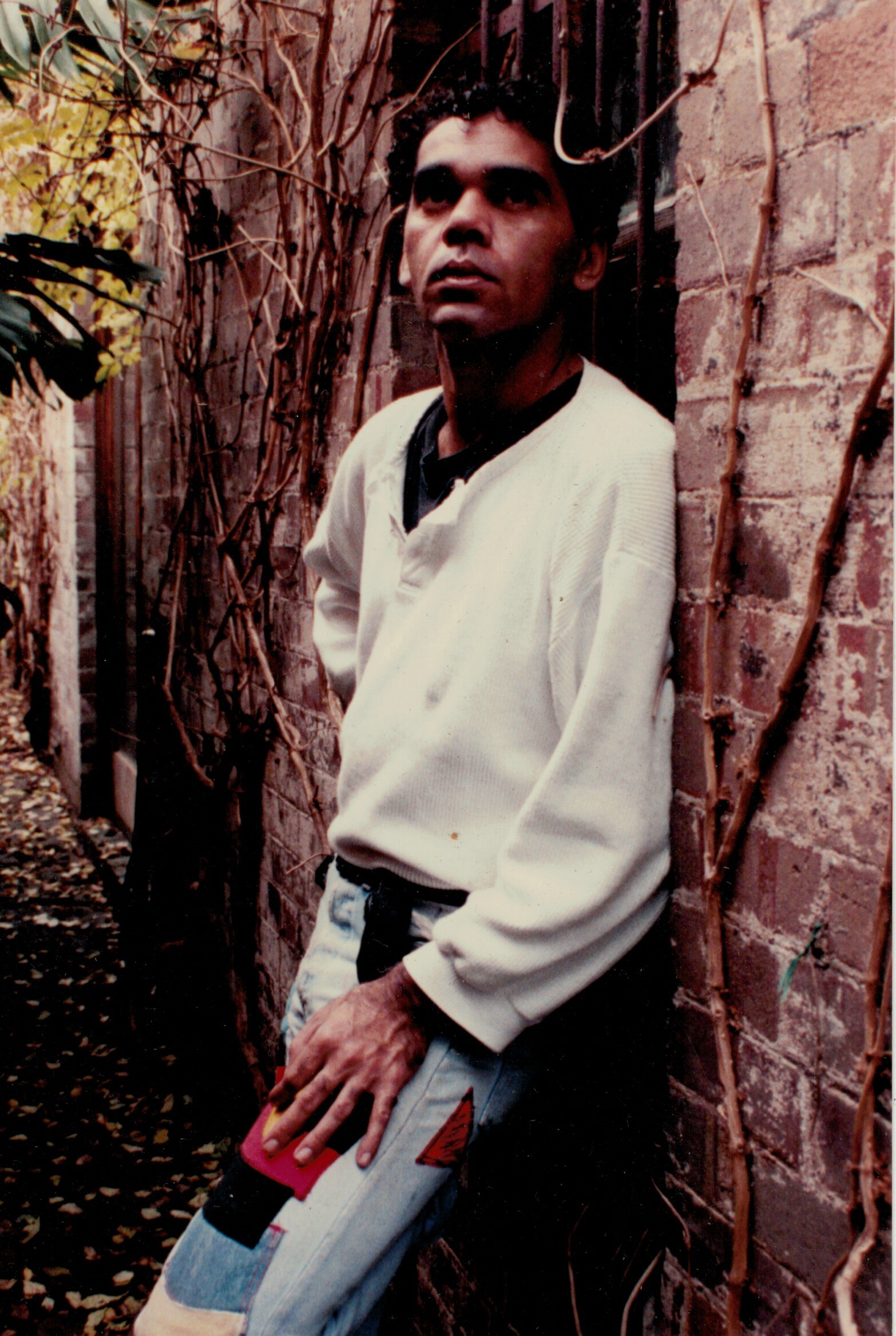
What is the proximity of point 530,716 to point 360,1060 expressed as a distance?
460 mm

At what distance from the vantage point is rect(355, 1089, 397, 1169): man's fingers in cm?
122

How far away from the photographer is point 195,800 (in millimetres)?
3326

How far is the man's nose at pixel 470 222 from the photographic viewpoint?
1.42 m

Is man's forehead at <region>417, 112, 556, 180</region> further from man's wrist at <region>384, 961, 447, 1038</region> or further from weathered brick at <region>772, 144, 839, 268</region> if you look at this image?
man's wrist at <region>384, 961, 447, 1038</region>

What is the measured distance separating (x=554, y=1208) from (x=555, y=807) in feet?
2.91

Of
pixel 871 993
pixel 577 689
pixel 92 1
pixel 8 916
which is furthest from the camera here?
pixel 8 916

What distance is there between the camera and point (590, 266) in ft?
4.95

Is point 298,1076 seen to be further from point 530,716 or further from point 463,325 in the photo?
point 463,325

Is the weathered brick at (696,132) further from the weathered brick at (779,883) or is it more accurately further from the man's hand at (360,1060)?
the man's hand at (360,1060)

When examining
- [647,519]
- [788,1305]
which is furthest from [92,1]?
[788,1305]

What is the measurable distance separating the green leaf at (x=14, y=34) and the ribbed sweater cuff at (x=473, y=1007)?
9.02 feet

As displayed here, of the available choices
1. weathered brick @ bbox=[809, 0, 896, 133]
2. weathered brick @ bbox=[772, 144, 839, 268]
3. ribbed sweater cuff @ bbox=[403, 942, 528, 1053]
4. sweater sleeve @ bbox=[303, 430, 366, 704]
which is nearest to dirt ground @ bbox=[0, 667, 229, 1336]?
sweater sleeve @ bbox=[303, 430, 366, 704]

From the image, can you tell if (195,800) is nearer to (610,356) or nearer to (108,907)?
(108,907)

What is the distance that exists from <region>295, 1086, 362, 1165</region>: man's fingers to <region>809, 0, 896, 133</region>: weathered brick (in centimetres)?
116
